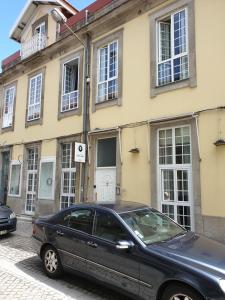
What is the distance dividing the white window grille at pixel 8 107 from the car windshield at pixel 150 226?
1277 centimetres

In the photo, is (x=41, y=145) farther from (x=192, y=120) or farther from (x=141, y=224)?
(x=141, y=224)

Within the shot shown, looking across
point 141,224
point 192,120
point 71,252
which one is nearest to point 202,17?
point 192,120

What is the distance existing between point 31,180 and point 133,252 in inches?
434

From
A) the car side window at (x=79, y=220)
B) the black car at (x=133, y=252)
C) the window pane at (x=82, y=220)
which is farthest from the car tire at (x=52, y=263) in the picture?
the window pane at (x=82, y=220)

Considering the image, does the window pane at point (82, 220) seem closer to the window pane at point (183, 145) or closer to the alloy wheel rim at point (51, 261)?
the alloy wheel rim at point (51, 261)

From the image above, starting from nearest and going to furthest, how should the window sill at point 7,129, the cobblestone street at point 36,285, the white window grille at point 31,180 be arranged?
1. the cobblestone street at point 36,285
2. the white window grille at point 31,180
3. the window sill at point 7,129

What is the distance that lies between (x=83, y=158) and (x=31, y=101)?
19.5 ft

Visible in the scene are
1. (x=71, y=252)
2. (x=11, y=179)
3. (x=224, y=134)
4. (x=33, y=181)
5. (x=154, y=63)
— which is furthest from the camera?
(x=11, y=179)

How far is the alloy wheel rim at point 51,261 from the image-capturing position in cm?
622

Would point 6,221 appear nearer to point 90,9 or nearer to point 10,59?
point 90,9

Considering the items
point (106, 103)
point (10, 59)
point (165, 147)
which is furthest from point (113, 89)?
point (10, 59)

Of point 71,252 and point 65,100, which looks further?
point 65,100

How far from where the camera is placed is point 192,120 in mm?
8914

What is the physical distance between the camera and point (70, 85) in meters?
14.1
